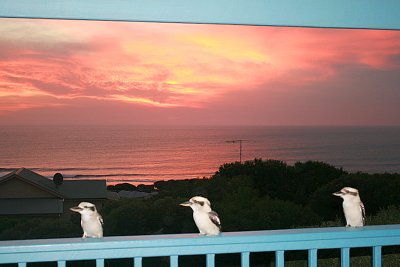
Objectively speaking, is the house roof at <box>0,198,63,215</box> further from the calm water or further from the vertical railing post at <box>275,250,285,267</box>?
the vertical railing post at <box>275,250,285,267</box>

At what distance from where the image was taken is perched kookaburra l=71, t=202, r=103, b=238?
1.35 m

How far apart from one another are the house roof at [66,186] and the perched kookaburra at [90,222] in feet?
14.7

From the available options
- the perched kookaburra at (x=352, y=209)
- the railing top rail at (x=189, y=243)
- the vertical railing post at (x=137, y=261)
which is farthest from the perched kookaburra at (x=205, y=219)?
the perched kookaburra at (x=352, y=209)

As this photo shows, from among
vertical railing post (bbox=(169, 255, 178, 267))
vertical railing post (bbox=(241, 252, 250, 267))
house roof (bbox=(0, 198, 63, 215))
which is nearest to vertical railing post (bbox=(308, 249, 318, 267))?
vertical railing post (bbox=(241, 252, 250, 267))

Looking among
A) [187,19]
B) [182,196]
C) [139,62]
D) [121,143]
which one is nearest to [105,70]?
[139,62]

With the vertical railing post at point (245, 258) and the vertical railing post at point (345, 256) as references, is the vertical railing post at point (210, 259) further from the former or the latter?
the vertical railing post at point (345, 256)

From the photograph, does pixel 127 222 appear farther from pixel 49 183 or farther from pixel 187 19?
pixel 187 19

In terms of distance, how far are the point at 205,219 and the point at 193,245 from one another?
0.65ft

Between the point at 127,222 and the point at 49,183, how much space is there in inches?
38.1

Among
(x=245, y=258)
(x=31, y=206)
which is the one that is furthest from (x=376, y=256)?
(x=31, y=206)

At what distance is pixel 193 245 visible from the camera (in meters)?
1.18

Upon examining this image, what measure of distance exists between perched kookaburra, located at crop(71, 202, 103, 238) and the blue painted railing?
0.14 m

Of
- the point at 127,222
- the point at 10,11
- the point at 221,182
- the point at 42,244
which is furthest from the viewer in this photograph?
the point at 221,182

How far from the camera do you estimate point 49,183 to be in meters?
5.98
